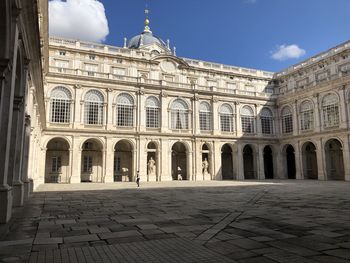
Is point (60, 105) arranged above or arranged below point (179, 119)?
above

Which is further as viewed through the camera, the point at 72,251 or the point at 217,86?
the point at 217,86

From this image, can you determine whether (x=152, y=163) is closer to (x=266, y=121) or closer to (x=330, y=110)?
(x=266, y=121)

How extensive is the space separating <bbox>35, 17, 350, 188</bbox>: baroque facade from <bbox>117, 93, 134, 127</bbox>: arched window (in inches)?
5.0

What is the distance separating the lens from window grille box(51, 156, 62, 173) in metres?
36.9

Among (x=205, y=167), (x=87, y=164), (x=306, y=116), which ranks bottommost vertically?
(x=205, y=167)

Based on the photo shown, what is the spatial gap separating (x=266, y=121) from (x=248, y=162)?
7.01m

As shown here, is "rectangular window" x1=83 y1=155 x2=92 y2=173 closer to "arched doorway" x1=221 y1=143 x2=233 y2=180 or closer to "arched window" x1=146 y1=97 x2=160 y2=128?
"arched window" x1=146 y1=97 x2=160 y2=128

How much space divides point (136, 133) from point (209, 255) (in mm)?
33418

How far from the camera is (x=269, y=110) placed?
4722 cm

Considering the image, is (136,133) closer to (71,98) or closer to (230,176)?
(71,98)

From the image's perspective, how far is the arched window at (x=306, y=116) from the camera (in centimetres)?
4100

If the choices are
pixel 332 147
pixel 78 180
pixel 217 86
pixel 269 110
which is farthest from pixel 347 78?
pixel 78 180

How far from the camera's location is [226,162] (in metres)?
47.1

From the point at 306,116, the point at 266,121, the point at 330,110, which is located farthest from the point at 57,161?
the point at 330,110
